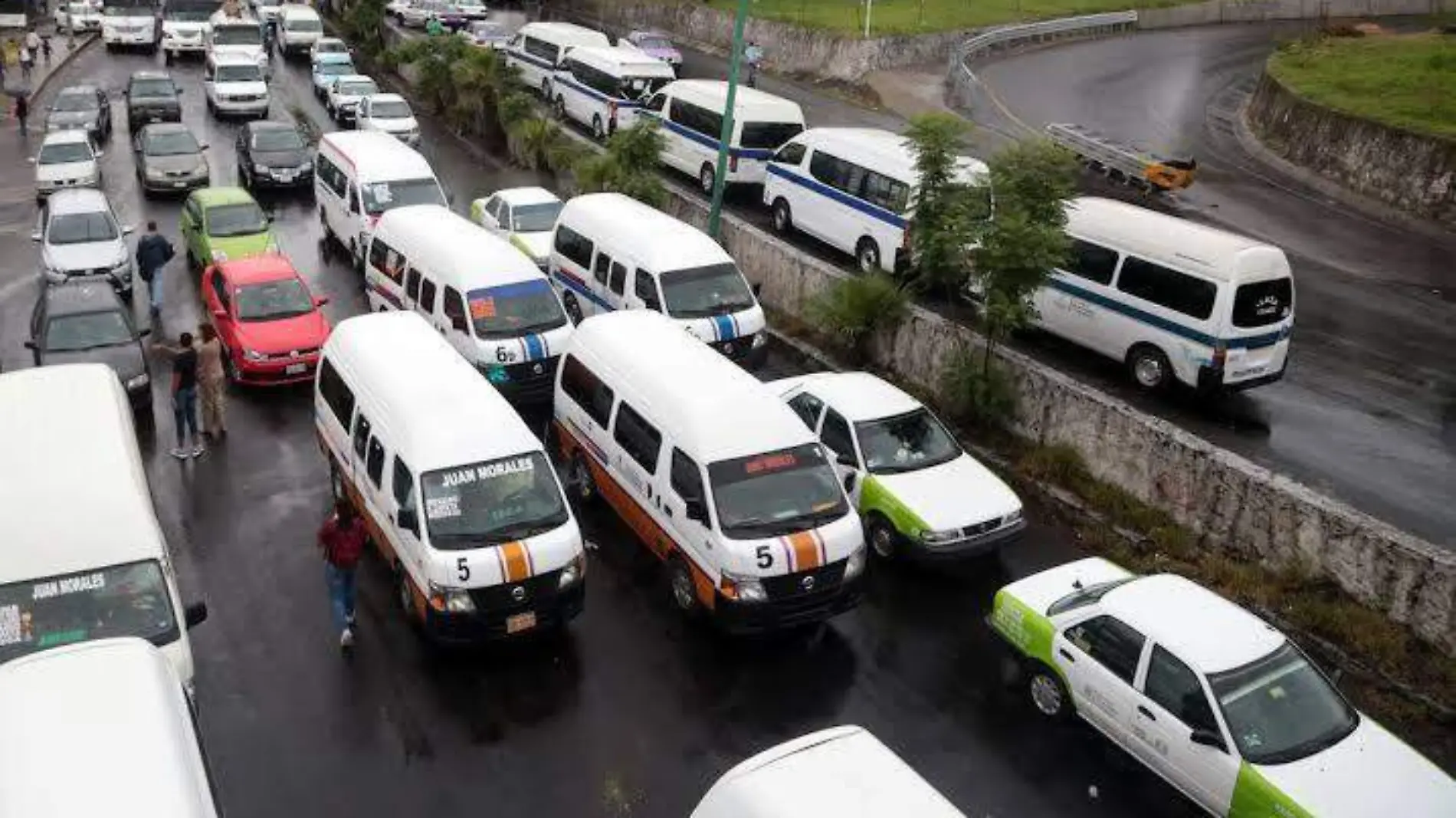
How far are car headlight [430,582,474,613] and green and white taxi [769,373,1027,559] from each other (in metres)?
5.06

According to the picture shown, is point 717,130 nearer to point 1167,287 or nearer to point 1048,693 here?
point 1167,287

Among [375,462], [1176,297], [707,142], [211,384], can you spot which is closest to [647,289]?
[211,384]

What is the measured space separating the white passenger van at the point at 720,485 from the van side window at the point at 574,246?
18.3ft

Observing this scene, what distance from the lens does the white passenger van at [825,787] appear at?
24.5ft

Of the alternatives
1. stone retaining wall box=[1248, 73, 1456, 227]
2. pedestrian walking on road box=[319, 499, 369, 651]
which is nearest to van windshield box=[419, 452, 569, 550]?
pedestrian walking on road box=[319, 499, 369, 651]

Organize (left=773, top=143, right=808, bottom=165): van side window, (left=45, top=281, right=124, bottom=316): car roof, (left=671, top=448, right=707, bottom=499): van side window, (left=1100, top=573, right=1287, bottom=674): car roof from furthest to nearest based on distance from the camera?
(left=773, top=143, right=808, bottom=165): van side window, (left=45, top=281, right=124, bottom=316): car roof, (left=671, top=448, right=707, bottom=499): van side window, (left=1100, top=573, right=1287, bottom=674): car roof

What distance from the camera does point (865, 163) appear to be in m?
21.5

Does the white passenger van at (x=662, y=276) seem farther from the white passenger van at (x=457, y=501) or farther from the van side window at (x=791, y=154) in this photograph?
the white passenger van at (x=457, y=501)

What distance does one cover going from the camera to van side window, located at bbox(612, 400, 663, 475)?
13.1 metres

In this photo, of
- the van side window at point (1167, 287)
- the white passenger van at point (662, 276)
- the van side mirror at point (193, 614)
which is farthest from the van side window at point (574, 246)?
the van side mirror at point (193, 614)

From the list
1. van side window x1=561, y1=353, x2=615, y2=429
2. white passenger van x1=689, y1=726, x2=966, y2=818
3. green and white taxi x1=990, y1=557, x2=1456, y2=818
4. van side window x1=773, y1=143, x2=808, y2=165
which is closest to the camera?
white passenger van x1=689, y1=726, x2=966, y2=818

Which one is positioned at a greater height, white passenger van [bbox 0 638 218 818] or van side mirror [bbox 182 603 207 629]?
white passenger van [bbox 0 638 218 818]

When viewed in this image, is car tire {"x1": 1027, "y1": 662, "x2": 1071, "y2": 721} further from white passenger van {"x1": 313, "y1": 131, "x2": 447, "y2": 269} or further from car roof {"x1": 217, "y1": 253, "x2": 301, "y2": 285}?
white passenger van {"x1": 313, "y1": 131, "x2": 447, "y2": 269}

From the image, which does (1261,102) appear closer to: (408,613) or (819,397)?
(819,397)
